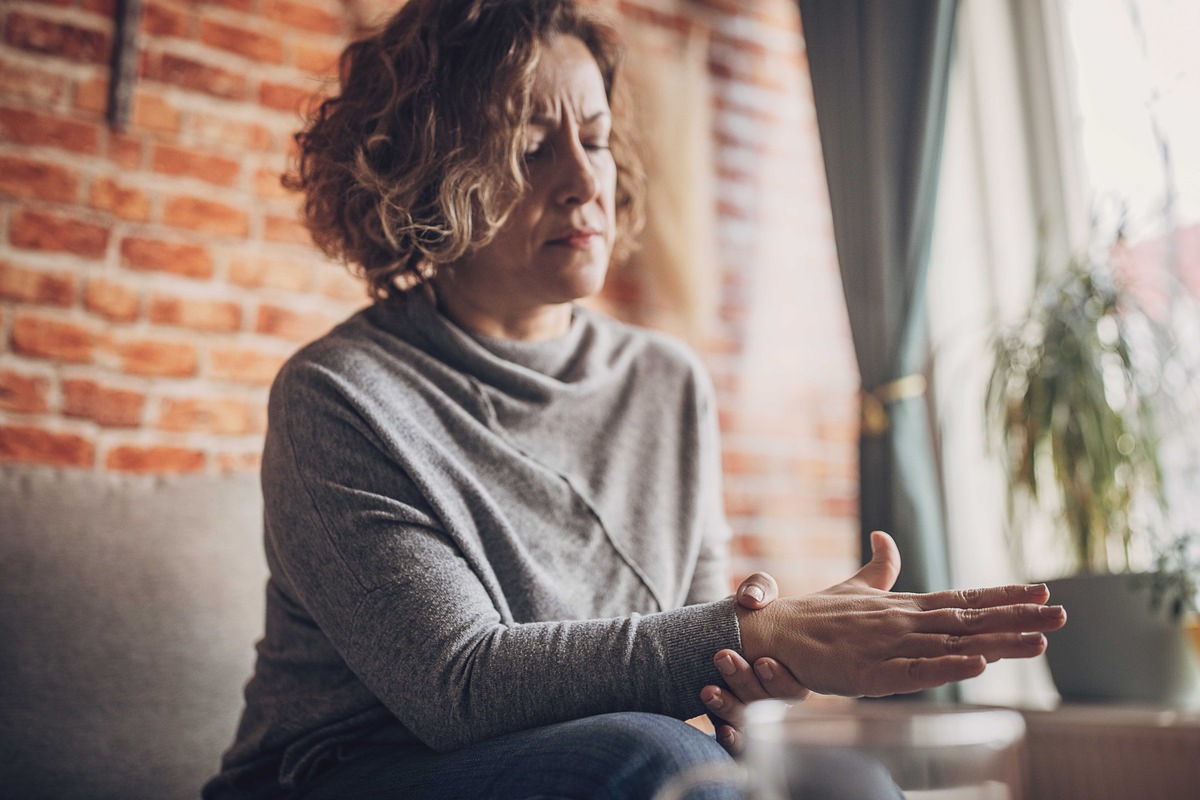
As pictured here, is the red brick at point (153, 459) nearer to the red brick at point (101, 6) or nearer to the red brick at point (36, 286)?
the red brick at point (36, 286)

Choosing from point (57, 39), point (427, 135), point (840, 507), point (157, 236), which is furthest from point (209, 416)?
point (840, 507)

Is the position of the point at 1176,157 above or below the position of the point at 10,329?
above

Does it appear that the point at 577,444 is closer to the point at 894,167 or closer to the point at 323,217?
the point at 323,217

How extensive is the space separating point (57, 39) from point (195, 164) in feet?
0.97

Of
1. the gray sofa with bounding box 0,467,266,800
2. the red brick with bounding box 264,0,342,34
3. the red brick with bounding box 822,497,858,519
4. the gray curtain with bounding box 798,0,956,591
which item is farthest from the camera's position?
the red brick with bounding box 822,497,858,519

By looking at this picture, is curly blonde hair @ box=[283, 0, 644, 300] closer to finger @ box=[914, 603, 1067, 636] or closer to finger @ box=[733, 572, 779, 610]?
finger @ box=[733, 572, 779, 610]

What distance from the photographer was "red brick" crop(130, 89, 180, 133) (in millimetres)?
1754

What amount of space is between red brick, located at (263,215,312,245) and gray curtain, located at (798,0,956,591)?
1.26 meters

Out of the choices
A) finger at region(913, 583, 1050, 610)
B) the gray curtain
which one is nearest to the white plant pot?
the gray curtain

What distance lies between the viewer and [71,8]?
1.71 metres

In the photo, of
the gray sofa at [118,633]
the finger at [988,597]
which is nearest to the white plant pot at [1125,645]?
the finger at [988,597]

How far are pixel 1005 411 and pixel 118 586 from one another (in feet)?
5.08

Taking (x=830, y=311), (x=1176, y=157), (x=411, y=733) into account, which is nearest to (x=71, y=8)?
(x=411, y=733)

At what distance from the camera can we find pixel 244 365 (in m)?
1.83
